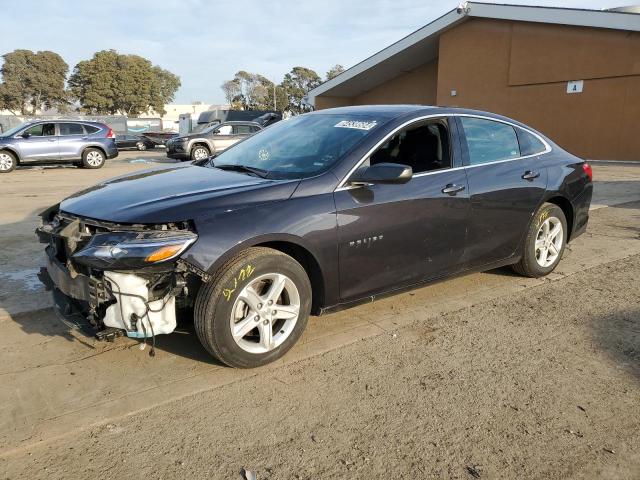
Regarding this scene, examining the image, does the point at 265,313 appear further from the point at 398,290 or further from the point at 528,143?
the point at 528,143

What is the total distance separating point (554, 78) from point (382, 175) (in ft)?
60.9

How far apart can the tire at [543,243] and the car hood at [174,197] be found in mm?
2513

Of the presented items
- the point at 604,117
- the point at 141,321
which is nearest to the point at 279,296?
the point at 141,321

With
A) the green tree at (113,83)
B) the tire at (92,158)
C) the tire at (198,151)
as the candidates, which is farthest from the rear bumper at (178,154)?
the green tree at (113,83)

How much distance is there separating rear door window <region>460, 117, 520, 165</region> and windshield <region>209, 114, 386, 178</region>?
2.92 ft

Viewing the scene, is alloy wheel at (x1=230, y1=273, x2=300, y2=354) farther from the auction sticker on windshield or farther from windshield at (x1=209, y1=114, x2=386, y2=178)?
the auction sticker on windshield

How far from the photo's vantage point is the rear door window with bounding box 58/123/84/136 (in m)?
16.4

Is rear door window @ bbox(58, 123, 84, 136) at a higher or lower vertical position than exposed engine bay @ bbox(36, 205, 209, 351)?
higher

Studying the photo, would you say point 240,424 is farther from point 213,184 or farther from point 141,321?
point 213,184

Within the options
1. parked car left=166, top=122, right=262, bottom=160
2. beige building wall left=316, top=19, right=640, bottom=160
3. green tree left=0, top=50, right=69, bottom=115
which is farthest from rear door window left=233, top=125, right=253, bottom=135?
green tree left=0, top=50, right=69, bottom=115

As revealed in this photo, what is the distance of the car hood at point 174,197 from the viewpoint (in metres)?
2.91

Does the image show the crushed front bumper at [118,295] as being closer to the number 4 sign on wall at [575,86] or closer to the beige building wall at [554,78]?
the beige building wall at [554,78]

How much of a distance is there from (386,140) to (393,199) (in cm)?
46

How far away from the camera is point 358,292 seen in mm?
3504
